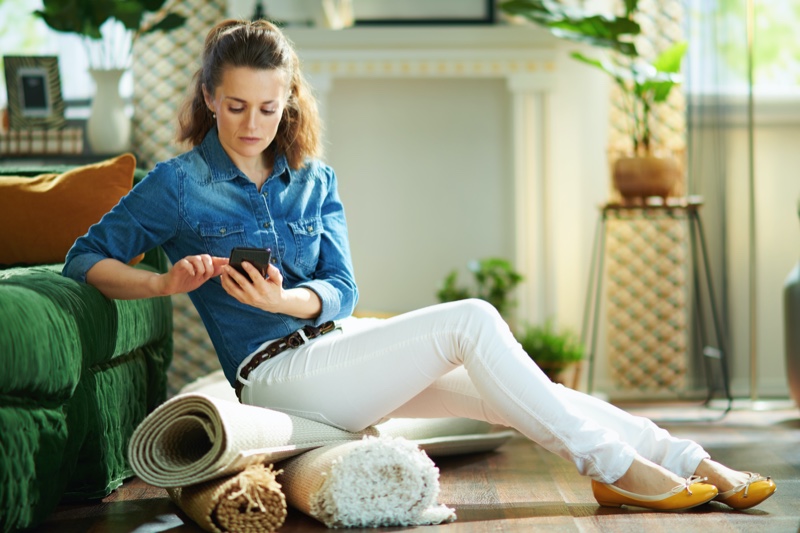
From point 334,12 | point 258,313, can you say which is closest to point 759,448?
point 258,313

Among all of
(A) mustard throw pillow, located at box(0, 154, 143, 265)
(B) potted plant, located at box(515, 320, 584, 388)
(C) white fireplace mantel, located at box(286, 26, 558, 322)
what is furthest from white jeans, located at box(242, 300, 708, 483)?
(C) white fireplace mantel, located at box(286, 26, 558, 322)

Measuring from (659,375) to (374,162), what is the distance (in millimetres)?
1492

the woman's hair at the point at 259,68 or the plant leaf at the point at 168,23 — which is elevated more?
the plant leaf at the point at 168,23

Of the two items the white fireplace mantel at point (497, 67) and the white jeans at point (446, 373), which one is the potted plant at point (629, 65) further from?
the white jeans at point (446, 373)

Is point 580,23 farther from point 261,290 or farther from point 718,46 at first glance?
point 261,290

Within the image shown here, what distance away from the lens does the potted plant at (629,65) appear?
11.5 ft

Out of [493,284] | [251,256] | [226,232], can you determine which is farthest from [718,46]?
[251,256]

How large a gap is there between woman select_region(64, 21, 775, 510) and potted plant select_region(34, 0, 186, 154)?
69.7 inches

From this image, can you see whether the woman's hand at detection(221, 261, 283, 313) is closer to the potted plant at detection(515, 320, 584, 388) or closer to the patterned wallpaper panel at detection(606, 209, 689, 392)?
the potted plant at detection(515, 320, 584, 388)

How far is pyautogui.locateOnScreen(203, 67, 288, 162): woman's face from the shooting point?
6.49 ft

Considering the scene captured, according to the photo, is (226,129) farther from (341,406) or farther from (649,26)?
(649,26)

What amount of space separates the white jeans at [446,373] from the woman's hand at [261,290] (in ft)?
0.38

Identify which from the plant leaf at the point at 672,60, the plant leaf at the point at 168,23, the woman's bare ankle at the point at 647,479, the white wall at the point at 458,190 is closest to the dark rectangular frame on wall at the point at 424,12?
the white wall at the point at 458,190

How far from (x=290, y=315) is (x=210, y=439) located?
0.32 meters
